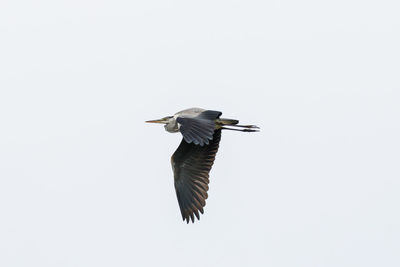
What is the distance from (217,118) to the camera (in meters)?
A: 12.6

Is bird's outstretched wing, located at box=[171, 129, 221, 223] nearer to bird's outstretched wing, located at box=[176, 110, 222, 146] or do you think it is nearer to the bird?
the bird

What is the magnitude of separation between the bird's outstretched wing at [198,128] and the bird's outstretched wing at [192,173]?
1263mm

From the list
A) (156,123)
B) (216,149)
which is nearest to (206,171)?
(216,149)

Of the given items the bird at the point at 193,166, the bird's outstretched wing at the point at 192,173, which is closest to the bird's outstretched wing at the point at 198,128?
the bird at the point at 193,166

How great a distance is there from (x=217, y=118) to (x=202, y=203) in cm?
158

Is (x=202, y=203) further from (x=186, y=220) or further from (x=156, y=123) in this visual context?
(x=156, y=123)

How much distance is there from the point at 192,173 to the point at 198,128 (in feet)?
6.39

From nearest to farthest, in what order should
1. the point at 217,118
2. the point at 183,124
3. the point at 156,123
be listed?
the point at 183,124 < the point at 217,118 < the point at 156,123

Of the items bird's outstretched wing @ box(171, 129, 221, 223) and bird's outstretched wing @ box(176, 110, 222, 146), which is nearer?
bird's outstretched wing @ box(176, 110, 222, 146)

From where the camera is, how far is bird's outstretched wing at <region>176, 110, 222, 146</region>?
11.1 meters

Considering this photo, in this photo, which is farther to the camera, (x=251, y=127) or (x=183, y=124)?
(x=251, y=127)

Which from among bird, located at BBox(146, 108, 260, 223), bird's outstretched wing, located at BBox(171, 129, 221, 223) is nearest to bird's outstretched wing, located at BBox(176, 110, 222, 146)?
bird, located at BBox(146, 108, 260, 223)

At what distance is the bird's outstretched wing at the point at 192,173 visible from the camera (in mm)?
12945

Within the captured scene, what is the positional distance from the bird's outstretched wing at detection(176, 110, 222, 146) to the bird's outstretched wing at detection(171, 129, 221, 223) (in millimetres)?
1263
